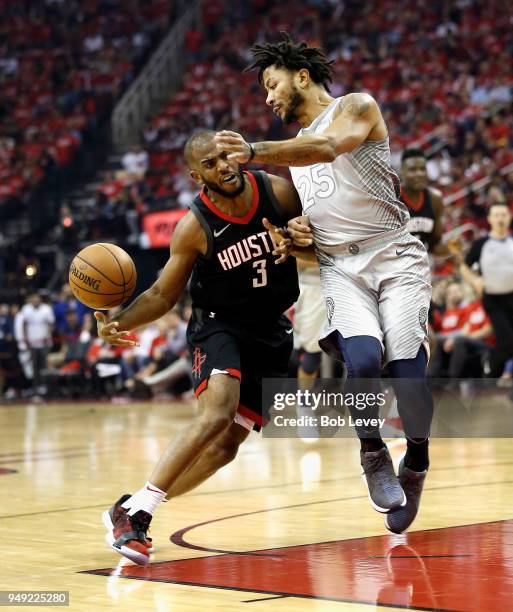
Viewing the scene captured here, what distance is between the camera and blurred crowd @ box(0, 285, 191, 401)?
55.3 feet

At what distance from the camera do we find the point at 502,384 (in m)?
14.2

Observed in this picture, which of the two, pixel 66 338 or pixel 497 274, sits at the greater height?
pixel 497 274

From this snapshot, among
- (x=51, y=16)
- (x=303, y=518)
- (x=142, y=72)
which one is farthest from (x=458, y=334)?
(x=51, y=16)

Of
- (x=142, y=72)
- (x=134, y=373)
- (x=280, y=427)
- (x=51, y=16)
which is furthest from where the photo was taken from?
(x=51, y=16)

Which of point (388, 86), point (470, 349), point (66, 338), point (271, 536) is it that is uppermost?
point (388, 86)

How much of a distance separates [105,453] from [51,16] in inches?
916

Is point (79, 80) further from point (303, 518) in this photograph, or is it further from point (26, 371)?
point (303, 518)

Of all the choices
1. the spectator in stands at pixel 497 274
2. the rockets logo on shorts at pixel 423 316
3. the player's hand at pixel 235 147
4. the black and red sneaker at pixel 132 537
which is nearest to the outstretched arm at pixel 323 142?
the player's hand at pixel 235 147

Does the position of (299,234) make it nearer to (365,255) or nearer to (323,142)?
(365,255)

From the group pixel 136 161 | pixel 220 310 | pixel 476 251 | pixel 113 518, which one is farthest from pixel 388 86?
pixel 113 518

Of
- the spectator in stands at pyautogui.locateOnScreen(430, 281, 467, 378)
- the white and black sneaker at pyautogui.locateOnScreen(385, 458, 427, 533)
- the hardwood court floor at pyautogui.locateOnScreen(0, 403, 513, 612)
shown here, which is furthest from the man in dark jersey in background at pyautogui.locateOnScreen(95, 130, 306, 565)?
the spectator in stands at pyautogui.locateOnScreen(430, 281, 467, 378)

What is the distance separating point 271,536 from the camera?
5.42m

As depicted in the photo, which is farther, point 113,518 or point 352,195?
point 352,195

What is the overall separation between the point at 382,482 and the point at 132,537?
1103mm
